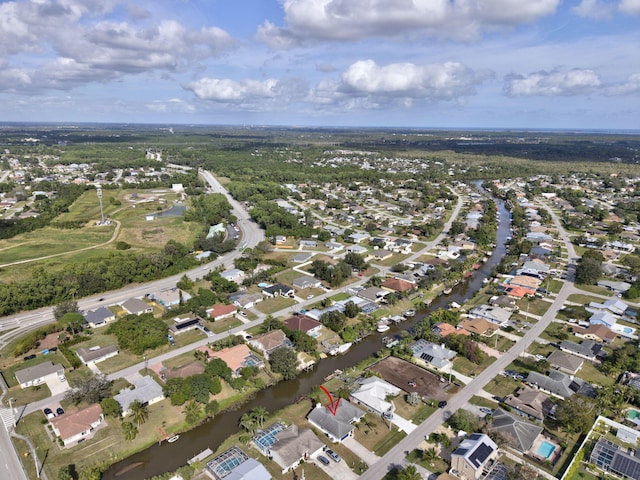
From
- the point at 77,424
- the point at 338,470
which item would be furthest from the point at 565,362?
the point at 77,424

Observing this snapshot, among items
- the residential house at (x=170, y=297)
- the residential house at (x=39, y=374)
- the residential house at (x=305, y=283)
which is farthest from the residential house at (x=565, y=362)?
the residential house at (x=39, y=374)

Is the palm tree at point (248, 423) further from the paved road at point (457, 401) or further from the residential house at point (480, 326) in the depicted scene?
the residential house at point (480, 326)

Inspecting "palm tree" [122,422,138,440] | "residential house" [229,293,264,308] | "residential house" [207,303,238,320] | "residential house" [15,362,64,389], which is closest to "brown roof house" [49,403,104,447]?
"palm tree" [122,422,138,440]

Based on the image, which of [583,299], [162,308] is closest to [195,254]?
[162,308]

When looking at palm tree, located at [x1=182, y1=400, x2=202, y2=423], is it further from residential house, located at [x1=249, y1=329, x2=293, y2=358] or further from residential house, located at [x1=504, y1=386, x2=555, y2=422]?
residential house, located at [x1=504, y1=386, x2=555, y2=422]

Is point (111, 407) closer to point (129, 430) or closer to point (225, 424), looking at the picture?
point (129, 430)

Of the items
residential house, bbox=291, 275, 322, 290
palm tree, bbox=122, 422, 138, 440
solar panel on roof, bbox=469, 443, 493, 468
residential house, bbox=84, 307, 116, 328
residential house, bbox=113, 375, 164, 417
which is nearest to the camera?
solar panel on roof, bbox=469, 443, 493, 468
